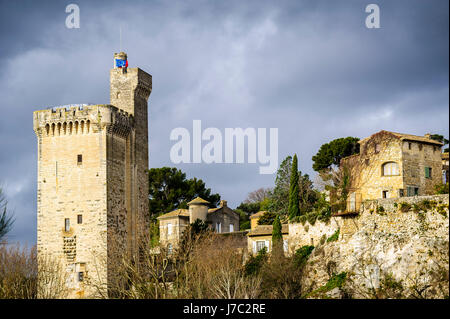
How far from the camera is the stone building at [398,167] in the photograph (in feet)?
157

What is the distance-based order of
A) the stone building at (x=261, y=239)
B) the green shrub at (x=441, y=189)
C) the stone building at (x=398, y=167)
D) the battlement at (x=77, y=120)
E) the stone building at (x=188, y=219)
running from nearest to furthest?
the green shrub at (x=441, y=189) < the stone building at (x=398, y=167) < the battlement at (x=77, y=120) < the stone building at (x=261, y=239) < the stone building at (x=188, y=219)

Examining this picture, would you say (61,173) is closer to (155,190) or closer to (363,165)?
(363,165)

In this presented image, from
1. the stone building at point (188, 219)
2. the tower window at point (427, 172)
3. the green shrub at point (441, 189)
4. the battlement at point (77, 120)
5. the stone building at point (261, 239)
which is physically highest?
the battlement at point (77, 120)

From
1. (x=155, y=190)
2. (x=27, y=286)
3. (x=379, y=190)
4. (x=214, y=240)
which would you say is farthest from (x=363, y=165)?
(x=155, y=190)

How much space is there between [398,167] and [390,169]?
0.59 metres

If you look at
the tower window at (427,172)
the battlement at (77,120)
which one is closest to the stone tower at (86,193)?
the battlement at (77,120)

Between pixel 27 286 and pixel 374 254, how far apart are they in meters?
22.4

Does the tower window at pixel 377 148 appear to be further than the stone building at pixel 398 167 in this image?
Yes

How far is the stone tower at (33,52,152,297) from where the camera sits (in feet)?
155

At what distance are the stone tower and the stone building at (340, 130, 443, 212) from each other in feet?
52.5

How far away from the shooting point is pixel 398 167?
48062mm

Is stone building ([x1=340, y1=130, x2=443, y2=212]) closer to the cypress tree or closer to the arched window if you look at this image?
the arched window

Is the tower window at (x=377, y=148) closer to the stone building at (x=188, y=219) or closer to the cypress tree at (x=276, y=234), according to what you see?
the cypress tree at (x=276, y=234)

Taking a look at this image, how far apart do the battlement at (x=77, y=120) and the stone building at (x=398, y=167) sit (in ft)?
56.2
